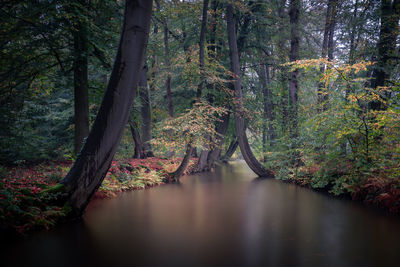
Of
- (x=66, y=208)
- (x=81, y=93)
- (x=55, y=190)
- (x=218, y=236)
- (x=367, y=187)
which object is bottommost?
(x=218, y=236)

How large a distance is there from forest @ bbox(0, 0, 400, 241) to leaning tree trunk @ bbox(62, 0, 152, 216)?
2 centimetres

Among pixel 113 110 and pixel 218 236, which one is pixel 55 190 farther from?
pixel 218 236

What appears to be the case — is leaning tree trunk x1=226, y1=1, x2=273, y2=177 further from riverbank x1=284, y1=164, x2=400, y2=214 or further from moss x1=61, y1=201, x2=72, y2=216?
moss x1=61, y1=201, x2=72, y2=216

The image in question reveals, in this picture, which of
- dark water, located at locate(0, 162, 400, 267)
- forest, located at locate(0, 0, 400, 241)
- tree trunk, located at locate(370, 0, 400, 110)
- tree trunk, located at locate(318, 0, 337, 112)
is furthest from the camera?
tree trunk, located at locate(318, 0, 337, 112)

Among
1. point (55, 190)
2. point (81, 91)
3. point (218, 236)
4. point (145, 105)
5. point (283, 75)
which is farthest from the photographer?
point (145, 105)

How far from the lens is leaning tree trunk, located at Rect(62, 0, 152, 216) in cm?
470

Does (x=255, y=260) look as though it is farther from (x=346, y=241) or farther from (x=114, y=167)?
(x=114, y=167)

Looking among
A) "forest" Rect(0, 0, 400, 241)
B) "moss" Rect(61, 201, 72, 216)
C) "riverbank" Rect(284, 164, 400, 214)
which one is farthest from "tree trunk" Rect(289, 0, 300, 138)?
"moss" Rect(61, 201, 72, 216)

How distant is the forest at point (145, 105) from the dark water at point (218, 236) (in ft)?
2.53

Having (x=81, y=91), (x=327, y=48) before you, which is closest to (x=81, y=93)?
(x=81, y=91)

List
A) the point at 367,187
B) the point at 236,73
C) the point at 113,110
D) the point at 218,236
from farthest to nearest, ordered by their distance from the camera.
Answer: the point at 236,73
the point at 367,187
the point at 113,110
the point at 218,236

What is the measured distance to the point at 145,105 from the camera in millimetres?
12758

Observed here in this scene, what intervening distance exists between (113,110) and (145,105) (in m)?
8.17

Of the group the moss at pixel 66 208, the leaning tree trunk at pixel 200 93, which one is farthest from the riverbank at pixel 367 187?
the moss at pixel 66 208
